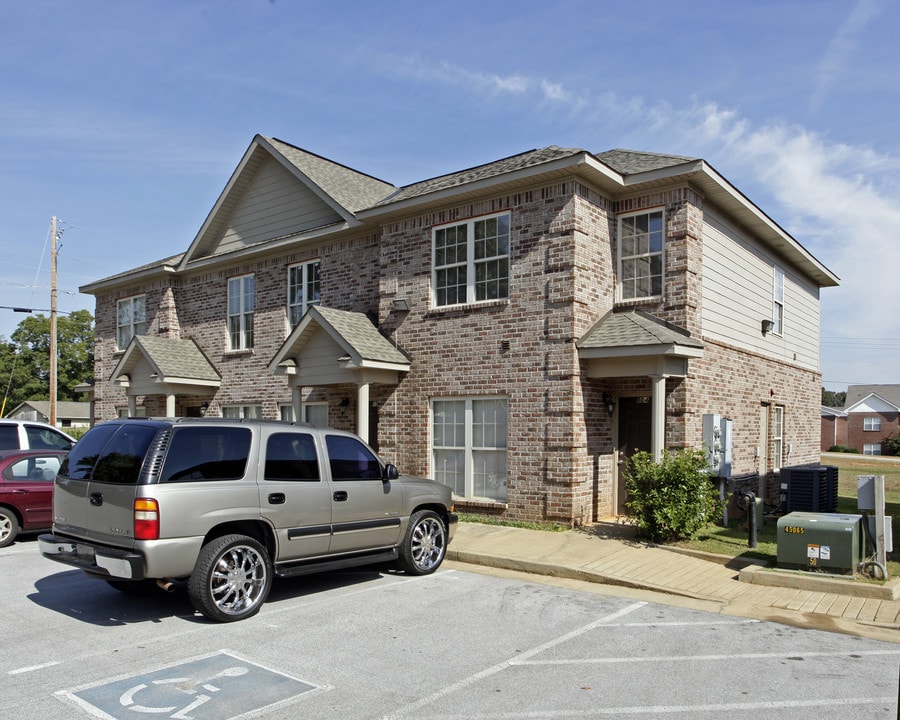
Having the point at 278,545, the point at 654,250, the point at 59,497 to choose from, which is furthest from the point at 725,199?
the point at 59,497

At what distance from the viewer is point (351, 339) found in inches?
565

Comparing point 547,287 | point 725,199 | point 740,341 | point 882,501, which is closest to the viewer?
point 882,501

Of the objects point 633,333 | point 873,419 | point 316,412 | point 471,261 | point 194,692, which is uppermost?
point 471,261

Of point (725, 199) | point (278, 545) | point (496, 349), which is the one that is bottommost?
point (278, 545)

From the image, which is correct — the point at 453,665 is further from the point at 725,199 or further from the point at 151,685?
the point at 725,199

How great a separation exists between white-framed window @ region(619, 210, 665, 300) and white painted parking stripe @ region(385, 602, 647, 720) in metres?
6.84

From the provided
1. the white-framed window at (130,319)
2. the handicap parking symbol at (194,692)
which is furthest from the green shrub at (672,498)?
the white-framed window at (130,319)

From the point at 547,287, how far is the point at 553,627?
22.8 feet

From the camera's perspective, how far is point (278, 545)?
25.6ft

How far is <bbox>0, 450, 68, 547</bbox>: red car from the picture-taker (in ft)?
37.7

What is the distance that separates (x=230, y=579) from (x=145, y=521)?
101 centimetres

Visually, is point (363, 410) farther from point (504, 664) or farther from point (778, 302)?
point (778, 302)

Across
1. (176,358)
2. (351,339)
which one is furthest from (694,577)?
(176,358)

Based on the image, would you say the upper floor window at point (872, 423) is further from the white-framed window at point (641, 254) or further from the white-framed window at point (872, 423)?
the white-framed window at point (641, 254)
